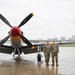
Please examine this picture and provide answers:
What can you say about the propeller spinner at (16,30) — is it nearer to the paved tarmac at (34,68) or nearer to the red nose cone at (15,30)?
the red nose cone at (15,30)

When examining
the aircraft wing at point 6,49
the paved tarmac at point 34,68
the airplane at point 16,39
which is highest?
the airplane at point 16,39

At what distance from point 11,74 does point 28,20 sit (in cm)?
703

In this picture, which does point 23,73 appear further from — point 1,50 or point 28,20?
point 1,50

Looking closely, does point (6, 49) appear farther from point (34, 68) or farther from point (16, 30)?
point (34, 68)

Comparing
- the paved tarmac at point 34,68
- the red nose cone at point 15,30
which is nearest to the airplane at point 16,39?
the red nose cone at point 15,30

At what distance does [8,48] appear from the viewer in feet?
61.1

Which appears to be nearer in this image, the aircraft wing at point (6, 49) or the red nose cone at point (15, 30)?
the red nose cone at point (15, 30)

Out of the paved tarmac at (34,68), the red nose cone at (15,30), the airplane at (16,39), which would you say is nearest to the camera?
the paved tarmac at (34,68)

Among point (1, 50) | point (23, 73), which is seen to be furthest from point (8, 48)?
point (23, 73)

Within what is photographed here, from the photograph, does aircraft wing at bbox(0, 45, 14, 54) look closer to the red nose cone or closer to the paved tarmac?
the paved tarmac

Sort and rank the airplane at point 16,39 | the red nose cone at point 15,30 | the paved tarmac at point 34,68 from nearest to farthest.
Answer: the paved tarmac at point 34,68 < the red nose cone at point 15,30 < the airplane at point 16,39

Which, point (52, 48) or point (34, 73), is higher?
point (52, 48)

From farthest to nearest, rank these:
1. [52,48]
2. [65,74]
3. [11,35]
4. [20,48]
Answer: [20,48] < [11,35] < [52,48] < [65,74]

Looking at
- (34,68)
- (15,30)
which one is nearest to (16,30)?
(15,30)
